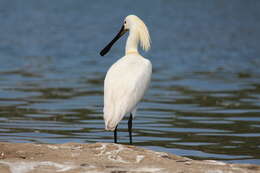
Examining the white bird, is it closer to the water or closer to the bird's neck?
the bird's neck

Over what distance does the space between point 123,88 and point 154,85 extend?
33.6 ft

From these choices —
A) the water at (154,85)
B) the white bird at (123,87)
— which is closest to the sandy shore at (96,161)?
the white bird at (123,87)

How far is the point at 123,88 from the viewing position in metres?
11.0

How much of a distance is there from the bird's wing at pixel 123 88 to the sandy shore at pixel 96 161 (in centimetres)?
91

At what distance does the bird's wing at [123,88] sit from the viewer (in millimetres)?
10723

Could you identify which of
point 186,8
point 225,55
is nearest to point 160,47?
point 225,55

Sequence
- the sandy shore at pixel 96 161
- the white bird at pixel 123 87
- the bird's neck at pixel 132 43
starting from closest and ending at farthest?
the sandy shore at pixel 96 161 < the white bird at pixel 123 87 < the bird's neck at pixel 132 43

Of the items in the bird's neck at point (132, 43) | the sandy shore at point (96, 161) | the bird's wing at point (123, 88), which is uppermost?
the bird's neck at point (132, 43)

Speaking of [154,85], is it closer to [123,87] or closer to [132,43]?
[132,43]

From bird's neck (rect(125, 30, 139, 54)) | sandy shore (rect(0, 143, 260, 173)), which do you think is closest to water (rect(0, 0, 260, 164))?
bird's neck (rect(125, 30, 139, 54))

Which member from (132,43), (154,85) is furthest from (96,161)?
(154,85)

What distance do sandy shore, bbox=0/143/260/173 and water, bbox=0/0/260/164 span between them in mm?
2684

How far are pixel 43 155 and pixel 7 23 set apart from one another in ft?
121

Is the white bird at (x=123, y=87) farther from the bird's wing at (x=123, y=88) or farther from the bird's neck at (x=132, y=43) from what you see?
the bird's neck at (x=132, y=43)
